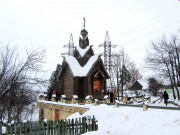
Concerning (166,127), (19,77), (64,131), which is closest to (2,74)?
(19,77)

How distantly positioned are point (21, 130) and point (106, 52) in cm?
3179

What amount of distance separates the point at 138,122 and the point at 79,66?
65.4ft

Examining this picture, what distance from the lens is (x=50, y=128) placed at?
1181 cm

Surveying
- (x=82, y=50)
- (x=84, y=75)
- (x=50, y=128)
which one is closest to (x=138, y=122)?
(x=50, y=128)

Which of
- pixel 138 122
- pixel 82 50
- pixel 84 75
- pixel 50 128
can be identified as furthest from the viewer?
pixel 82 50

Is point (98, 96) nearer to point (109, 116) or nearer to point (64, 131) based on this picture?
point (109, 116)

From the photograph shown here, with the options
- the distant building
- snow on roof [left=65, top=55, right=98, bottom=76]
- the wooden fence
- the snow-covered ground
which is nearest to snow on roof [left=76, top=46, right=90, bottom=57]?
the distant building

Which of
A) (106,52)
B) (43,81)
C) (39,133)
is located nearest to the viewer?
(39,133)

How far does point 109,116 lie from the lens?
Answer: 1600cm

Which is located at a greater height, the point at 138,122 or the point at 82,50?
the point at 82,50

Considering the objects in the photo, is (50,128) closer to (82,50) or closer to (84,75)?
(84,75)

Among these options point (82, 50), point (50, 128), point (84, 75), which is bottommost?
point (50, 128)

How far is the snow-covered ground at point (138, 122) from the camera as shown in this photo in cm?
1045

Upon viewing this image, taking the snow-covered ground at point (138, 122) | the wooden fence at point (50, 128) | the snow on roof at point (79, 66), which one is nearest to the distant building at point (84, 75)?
the snow on roof at point (79, 66)
